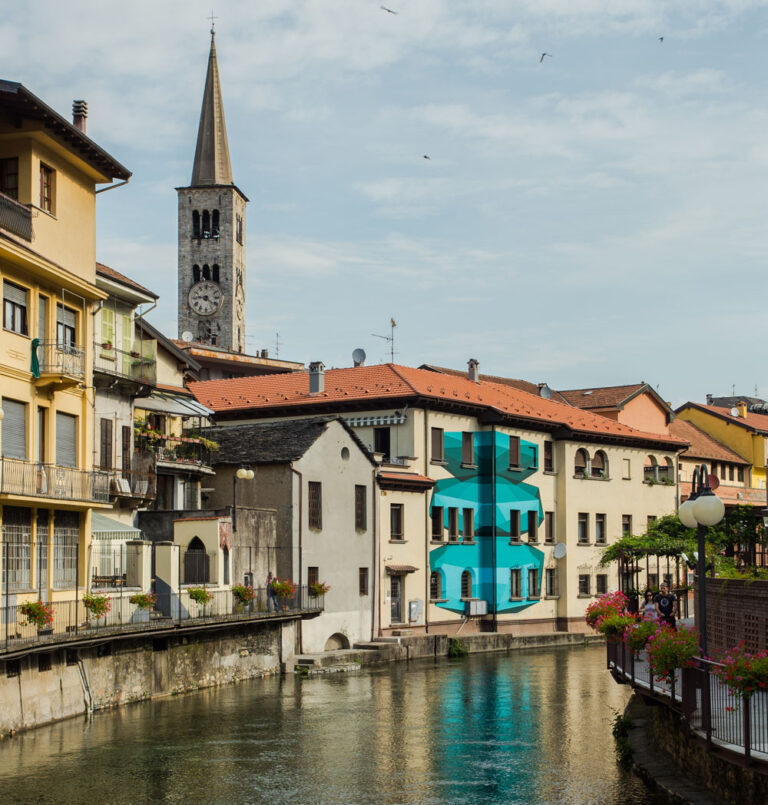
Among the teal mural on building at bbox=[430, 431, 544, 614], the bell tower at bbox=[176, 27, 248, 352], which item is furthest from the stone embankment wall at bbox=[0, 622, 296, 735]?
the bell tower at bbox=[176, 27, 248, 352]

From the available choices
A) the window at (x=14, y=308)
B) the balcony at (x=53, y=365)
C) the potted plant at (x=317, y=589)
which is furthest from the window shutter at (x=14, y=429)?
the potted plant at (x=317, y=589)

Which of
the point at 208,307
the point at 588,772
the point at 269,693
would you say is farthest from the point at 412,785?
the point at 208,307

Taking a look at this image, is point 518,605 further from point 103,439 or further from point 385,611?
point 103,439

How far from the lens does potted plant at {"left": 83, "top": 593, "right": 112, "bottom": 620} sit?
102 ft

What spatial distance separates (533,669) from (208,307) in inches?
3089

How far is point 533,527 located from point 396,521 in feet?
33.6

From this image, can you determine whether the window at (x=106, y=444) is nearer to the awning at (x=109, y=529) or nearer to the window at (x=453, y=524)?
the awning at (x=109, y=529)

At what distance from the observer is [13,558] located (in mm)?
29391

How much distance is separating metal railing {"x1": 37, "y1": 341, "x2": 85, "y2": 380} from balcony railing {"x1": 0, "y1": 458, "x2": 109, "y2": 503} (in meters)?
2.21

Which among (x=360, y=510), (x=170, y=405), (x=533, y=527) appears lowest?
(x=533, y=527)

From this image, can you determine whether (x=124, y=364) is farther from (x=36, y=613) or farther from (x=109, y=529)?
(x=36, y=613)

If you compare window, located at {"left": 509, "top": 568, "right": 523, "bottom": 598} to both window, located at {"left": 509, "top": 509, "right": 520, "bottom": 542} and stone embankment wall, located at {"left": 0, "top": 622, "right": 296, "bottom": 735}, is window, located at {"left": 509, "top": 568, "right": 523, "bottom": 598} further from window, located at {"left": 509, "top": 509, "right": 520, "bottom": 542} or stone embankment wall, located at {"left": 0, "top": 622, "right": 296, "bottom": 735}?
stone embankment wall, located at {"left": 0, "top": 622, "right": 296, "bottom": 735}

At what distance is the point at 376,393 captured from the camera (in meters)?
55.8

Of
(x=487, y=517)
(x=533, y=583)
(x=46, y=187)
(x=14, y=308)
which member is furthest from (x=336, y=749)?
(x=533, y=583)
